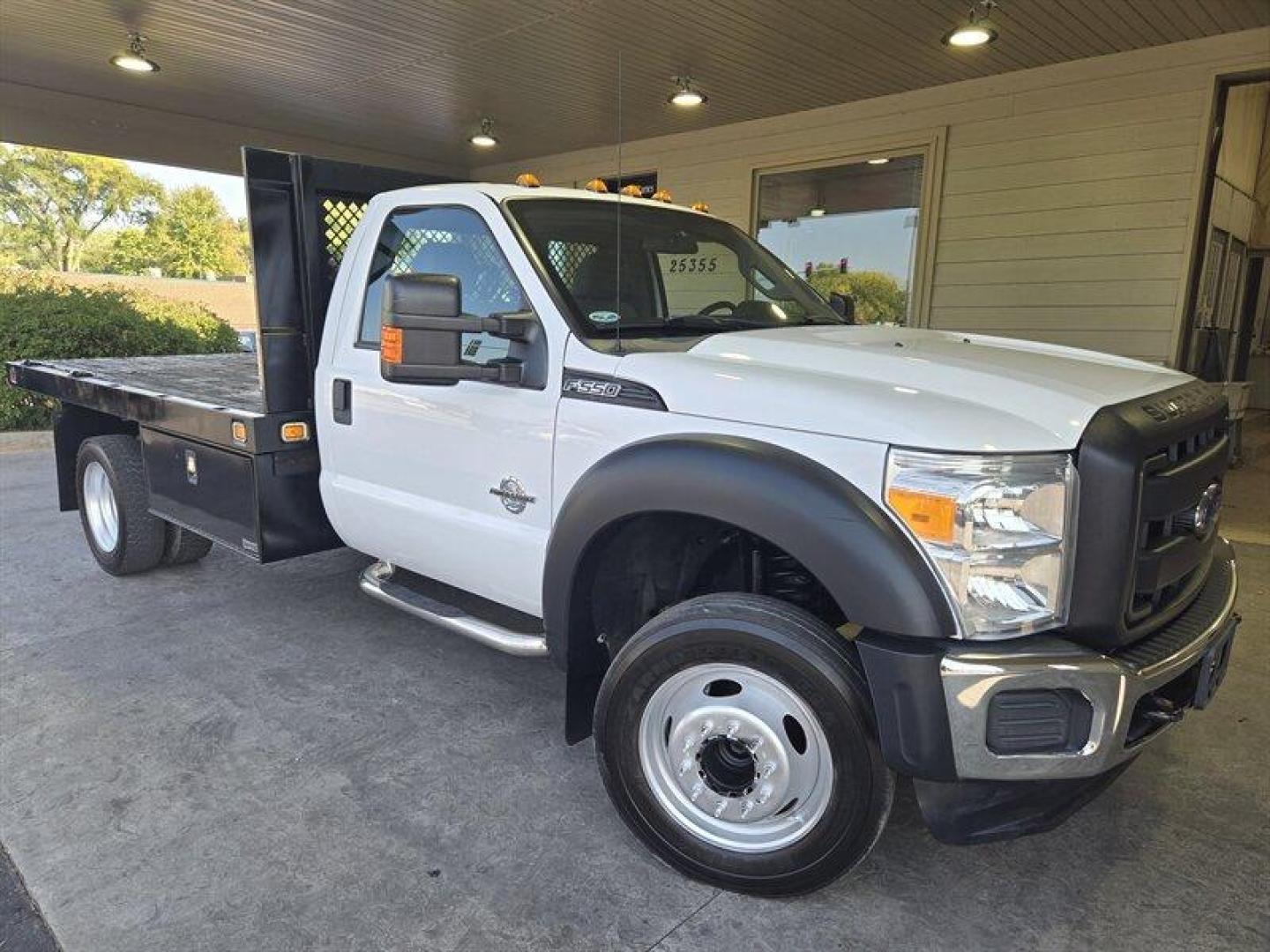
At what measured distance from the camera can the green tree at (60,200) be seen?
94.4ft

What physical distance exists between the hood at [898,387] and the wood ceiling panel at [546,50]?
4228mm

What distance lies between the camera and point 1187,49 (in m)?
6.04

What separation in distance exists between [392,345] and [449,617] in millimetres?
1119

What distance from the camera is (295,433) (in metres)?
3.61

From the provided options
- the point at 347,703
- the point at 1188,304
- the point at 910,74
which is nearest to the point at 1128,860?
the point at 347,703

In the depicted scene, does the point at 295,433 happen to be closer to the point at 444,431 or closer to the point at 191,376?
the point at 444,431

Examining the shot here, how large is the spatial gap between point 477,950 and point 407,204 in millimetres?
2604

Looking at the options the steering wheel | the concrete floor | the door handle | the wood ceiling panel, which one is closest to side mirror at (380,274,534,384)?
the door handle

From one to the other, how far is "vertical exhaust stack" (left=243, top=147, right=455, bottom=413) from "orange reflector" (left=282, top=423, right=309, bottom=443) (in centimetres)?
8

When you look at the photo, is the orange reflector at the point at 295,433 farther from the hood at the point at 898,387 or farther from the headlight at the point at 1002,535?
the headlight at the point at 1002,535

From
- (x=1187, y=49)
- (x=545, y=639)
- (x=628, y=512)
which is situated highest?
(x=1187, y=49)

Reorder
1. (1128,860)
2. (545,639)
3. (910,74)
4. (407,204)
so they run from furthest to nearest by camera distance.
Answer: (910,74)
(407,204)
(545,639)
(1128,860)

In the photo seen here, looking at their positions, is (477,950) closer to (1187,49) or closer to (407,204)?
(407,204)

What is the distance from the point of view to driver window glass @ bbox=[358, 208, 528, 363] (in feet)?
9.57
